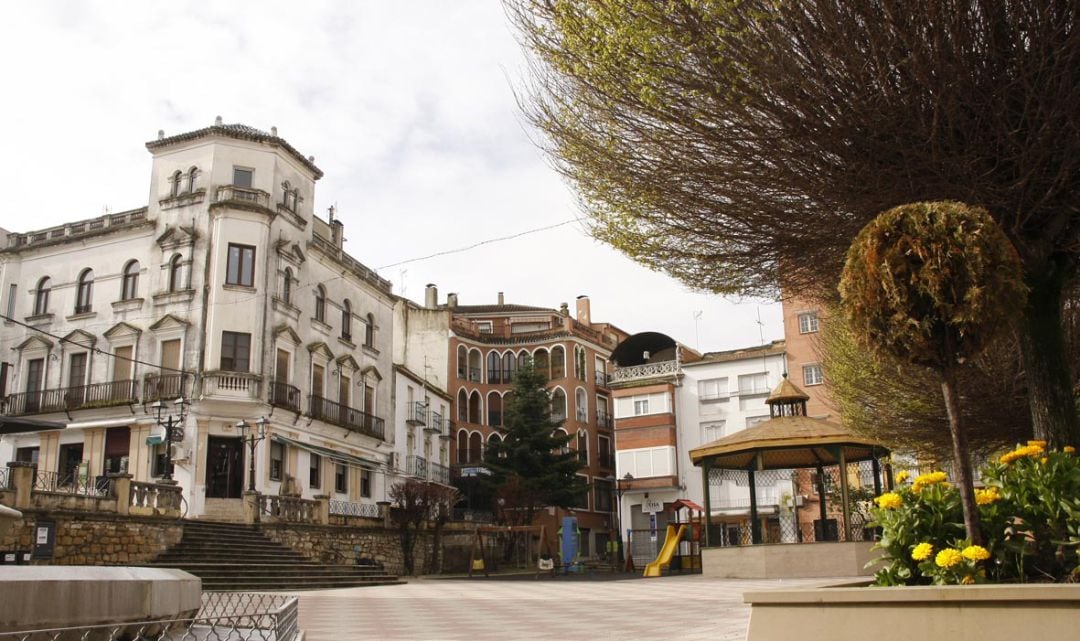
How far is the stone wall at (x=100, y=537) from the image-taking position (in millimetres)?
20562

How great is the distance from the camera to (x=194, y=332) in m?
31.7

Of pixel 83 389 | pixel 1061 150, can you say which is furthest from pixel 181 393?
pixel 1061 150

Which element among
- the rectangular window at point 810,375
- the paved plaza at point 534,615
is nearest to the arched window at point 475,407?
the rectangular window at point 810,375

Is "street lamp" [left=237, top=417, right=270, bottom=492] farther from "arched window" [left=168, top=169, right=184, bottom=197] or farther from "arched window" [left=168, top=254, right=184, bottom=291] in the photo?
"arched window" [left=168, top=169, right=184, bottom=197]

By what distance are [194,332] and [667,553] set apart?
714 inches

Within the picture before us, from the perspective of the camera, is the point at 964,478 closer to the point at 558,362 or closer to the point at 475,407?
the point at 558,362

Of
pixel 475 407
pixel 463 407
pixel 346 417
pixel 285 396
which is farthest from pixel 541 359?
pixel 285 396

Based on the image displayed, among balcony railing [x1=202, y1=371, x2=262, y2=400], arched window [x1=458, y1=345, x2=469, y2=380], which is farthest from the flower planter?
arched window [x1=458, y1=345, x2=469, y2=380]

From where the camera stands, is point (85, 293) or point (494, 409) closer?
point (85, 293)

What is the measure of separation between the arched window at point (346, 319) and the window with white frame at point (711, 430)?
63.3 feet

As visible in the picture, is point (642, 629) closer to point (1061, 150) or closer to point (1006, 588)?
point (1006, 588)

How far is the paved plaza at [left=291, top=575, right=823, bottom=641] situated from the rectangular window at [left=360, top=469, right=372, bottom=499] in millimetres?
18593

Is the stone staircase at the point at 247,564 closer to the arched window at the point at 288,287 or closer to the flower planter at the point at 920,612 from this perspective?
the arched window at the point at 288,287

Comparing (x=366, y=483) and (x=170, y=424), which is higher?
(x=170, y=424)
